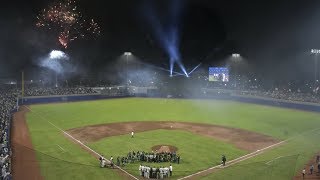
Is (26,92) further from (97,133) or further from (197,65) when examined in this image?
(197,65)

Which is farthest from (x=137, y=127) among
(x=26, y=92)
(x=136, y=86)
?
(x=136, y=86)

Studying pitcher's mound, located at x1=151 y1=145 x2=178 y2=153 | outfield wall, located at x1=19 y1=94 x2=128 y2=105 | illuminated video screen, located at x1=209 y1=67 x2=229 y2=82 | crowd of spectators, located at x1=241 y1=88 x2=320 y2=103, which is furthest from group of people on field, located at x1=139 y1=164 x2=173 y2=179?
illuminated video screen, located at x1=209 y1=67 x2=229 y2=82

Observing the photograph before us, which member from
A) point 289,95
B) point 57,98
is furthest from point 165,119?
point 289,95

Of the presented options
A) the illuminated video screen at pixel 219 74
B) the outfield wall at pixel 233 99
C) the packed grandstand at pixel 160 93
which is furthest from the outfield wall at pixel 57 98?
the illuminated video screen at pixel 219 74

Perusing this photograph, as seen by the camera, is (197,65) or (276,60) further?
(197,65)

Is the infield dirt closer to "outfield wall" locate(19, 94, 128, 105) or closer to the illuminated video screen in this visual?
"outfield wall" locate(19, 94, 128, 105)

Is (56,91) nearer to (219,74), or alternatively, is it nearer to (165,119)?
(165,119)
